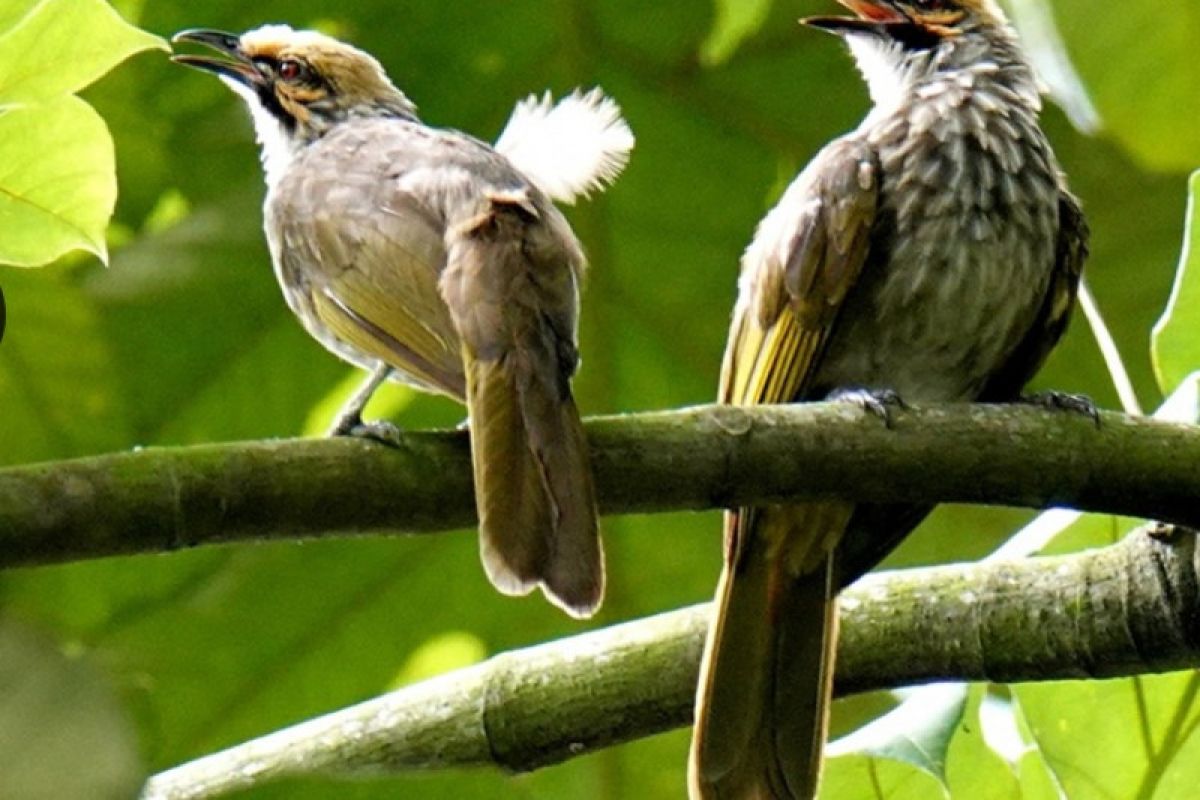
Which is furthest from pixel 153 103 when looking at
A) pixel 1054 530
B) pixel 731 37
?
pixel 1054 530

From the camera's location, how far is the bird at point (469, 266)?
2.42m

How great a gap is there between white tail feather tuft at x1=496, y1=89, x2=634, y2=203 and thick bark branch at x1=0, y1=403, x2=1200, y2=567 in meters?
1.05

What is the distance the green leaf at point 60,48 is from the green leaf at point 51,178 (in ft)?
0.07

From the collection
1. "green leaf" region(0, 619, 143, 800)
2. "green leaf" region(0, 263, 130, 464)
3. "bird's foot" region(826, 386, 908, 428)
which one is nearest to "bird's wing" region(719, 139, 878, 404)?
"bird's foot" region(826, 386, 908, 428)

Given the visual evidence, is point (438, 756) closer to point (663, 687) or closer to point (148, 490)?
point (663, 687)

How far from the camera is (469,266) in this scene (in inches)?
110

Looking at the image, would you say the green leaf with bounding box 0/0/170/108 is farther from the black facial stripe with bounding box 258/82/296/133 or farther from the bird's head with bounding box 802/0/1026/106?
the bird's head with bounding box 802/0/1026/106

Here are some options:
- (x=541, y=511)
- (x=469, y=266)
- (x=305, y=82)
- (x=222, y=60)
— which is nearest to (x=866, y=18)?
(x=305, y=82)

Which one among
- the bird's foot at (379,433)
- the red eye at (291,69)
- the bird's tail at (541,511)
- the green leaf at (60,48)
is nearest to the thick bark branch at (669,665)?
the bird's tail at (541,511)

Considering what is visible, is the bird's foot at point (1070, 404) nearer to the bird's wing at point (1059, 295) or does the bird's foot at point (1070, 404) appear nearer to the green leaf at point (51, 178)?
the bird's wing at point (1059, 295)

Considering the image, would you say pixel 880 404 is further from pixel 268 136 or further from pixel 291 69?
pixel 291 69

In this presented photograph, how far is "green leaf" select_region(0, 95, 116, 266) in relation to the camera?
201 centimetres

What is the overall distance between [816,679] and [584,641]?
579mm

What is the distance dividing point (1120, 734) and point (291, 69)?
85.7 inches
